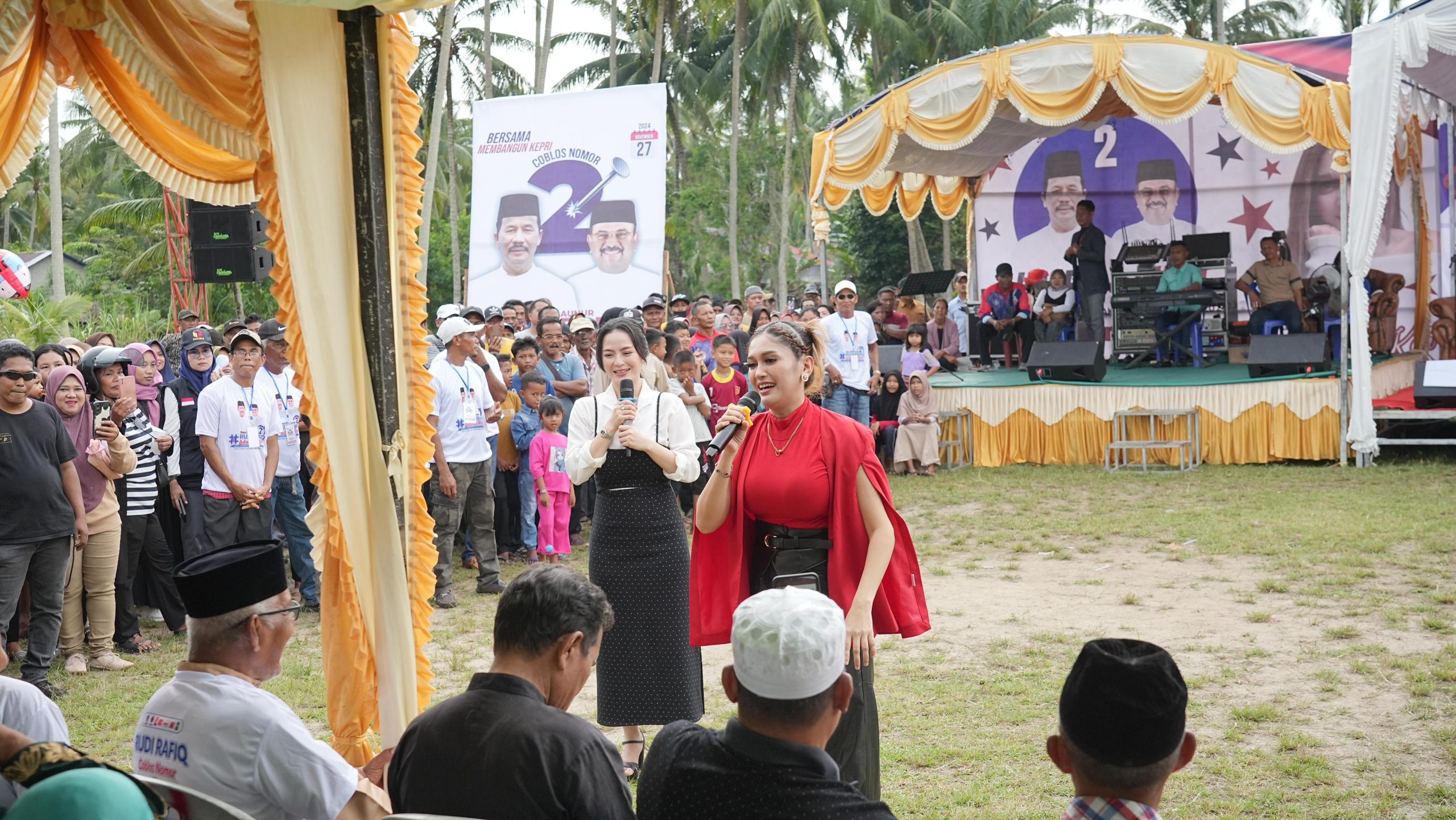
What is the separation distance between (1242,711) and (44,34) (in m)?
5.29

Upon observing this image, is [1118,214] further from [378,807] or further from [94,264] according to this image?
[94,264]

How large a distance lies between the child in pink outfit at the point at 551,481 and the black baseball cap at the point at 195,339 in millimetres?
2399

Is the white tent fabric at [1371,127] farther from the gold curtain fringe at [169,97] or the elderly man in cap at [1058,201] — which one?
the gold curtain fringe at [169,97]

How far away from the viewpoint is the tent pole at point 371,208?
12.1ft

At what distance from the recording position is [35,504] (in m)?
5.95

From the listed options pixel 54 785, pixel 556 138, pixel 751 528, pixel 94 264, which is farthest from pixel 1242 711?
pixel 94 264

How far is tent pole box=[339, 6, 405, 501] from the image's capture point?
3674 mm

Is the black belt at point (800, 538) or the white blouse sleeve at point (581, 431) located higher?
the white blouse sleeve at point (581, 431)

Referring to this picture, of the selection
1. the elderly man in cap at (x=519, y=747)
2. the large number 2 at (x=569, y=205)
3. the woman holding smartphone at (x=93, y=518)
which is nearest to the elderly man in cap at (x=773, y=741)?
the elderly man in cap at (x=519, y=747)

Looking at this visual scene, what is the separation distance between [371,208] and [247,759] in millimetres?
1711

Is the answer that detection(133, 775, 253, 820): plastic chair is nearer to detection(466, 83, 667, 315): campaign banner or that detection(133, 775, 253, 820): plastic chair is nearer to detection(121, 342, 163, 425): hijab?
detection(121, 342, 163, 425): hijab

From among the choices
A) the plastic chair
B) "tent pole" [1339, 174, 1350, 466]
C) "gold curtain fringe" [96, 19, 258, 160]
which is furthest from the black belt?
"tent pole" [1339, 174, 1350, 466]

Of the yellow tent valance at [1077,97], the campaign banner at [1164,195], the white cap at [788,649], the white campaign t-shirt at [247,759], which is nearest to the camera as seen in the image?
the white cap at [788,649]

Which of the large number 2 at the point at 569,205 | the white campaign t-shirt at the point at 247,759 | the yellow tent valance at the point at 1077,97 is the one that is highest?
the yellow tent valance at the point at 1077,97
